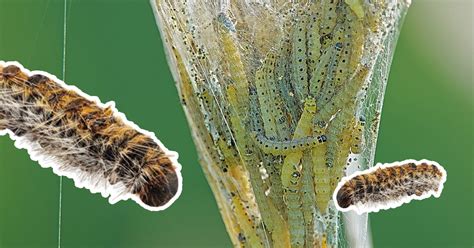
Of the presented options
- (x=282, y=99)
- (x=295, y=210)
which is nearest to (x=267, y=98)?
(x=282, y=99)

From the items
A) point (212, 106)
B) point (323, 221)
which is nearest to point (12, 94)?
point (212, 106)

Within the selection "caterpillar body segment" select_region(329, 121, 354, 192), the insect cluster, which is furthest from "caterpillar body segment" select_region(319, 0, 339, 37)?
"caterpillar body segment" select_region(329, 121, 354, 192)

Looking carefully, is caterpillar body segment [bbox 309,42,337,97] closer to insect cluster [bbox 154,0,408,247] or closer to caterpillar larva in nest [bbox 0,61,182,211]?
insect cluster [bbox 154,0,408,247]

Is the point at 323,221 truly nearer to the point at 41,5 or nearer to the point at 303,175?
the point at 303,175

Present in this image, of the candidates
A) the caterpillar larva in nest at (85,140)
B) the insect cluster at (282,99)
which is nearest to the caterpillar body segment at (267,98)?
the insect cluster at (282,99)

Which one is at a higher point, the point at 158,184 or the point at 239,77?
the point at 239,77

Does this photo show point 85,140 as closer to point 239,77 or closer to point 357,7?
point 239,77
